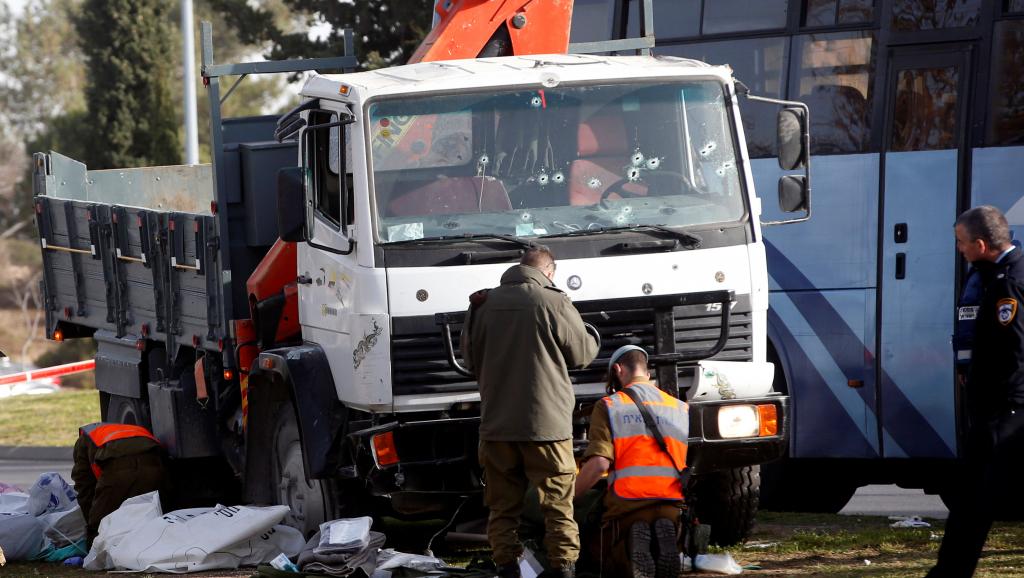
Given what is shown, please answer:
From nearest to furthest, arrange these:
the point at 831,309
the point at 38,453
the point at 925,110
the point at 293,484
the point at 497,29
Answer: the point at 293,484 → the point at 497,29 → the point at 925,110 → the point at 831,309 → the point at 38,453

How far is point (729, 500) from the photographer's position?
902 cm

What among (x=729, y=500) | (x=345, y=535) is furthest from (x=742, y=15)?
(x=345, y=535)

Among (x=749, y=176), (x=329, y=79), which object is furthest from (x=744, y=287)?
(x=329, y=79)

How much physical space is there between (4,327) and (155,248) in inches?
1519

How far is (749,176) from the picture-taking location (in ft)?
27.6

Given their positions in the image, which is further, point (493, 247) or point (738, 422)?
point (738, 422)

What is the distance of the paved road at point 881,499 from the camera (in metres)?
12.0

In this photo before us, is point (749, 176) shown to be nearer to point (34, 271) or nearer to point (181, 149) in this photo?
point (181, 149)

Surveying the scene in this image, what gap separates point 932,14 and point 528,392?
15.0 ft

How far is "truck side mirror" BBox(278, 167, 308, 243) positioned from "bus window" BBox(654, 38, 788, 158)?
150 inches

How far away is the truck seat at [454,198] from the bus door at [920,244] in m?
3.34

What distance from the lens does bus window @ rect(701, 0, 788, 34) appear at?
11.0 meters

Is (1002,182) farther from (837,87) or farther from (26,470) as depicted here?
(26,470)

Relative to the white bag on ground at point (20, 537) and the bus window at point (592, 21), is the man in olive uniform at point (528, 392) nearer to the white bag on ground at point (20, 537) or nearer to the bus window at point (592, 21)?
the white bag on ground at point (20, 537)
